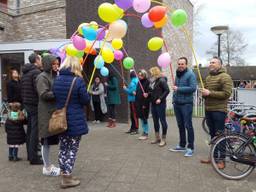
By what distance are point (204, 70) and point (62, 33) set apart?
2353 cm

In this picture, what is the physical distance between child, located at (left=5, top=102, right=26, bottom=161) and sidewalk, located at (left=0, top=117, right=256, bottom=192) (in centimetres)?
35

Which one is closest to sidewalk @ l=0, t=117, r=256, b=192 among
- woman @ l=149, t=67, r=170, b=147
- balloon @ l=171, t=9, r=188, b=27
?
woman @ l=149, t=67, r=170, b=147

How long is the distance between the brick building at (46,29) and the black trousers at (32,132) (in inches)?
210

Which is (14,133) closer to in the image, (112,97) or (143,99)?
(143,99)

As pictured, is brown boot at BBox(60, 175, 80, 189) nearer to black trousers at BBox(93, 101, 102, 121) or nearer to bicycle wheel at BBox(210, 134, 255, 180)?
bicycle wheel at BBox(210, 134, 255, 180)

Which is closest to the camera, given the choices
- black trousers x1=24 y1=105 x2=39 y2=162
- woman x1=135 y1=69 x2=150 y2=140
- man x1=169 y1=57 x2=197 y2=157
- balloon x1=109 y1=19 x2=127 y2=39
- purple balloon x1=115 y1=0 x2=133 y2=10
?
black trousers x1=24 y1=105 x2=39 y2=162

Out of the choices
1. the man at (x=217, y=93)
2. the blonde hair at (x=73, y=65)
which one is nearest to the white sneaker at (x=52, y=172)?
the blonde hair at (x=73, y=65)

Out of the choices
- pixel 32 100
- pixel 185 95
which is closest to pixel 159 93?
pixel 185 95

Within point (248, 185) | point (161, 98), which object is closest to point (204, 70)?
point (161, 98)

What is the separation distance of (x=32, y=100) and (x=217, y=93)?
3150mm

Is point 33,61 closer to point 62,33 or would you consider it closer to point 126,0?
point 126,0

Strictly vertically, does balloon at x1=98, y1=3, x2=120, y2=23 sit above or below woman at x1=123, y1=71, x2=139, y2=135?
above

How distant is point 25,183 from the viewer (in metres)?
5.00

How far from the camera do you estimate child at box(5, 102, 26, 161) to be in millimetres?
6211
